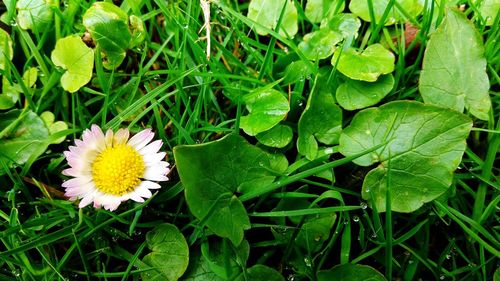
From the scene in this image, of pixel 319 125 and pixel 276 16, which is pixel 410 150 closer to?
pixel 319 125

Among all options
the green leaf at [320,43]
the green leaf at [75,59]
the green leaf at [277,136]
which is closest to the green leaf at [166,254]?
the green leaf at [277,136]

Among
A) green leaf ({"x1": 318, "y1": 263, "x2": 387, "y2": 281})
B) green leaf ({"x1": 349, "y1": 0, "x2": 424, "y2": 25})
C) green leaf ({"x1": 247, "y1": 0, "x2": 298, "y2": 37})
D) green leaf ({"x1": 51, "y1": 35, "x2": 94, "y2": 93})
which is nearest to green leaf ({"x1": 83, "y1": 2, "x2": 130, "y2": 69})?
green leaf ({"x1": 51, "y1": 35, "x2": 94, "y2": 93})

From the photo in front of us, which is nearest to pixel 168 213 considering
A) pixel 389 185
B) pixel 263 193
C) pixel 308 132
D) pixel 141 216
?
pixel 141 216

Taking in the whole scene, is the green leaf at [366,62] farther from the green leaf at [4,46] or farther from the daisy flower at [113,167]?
the green leaf at [4,46]

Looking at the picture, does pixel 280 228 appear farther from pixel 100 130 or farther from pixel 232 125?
pixel 100 130

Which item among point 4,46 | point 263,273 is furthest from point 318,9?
point 4,46

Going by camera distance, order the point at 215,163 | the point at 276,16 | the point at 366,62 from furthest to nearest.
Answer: the point at 276,16 → the point at 366,62 → the point at 215,163
